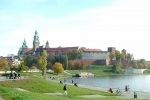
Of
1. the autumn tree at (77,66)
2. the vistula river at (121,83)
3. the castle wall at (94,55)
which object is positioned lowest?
the vistula river at (121,83)

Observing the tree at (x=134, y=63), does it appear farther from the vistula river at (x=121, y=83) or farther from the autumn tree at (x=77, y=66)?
the vistula river at (x=121, y=83)

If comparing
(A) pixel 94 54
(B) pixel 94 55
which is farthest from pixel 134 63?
(A) pixel 94 54

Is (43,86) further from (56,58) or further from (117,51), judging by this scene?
(117,51)

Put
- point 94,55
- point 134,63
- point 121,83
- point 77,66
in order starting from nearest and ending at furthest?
point 121,83 < point 77,66 < point 134,63 < point 94,55

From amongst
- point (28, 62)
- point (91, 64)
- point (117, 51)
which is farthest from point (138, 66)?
point (28, 62)

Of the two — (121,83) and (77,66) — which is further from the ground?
(77,66)

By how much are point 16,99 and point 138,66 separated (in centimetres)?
16301

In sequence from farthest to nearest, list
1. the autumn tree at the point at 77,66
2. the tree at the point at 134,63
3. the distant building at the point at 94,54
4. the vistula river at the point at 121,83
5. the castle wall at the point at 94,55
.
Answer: the distant building at the point at 94,54 < the castle wall at the point at 94,55 < the tree at the point at 134,63 < the autumn tree at the point at 77,66 < the vistula river at the point at 121,83

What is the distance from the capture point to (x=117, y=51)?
180m

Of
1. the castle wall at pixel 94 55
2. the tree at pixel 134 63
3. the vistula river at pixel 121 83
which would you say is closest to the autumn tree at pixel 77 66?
the castle wall at pixel 94 55

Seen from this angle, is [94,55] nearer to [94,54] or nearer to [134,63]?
[94,54]

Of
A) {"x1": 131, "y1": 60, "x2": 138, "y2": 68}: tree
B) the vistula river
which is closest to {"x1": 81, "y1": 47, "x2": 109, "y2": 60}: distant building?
{"x1": 131, "y1": 60, "x2": 138, "y2": 68}: tree

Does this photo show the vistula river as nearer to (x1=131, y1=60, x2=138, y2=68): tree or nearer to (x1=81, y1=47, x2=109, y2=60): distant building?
(x1=131, y1=60, x2=138, y2=68): tree

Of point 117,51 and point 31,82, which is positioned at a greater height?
point 117,51
